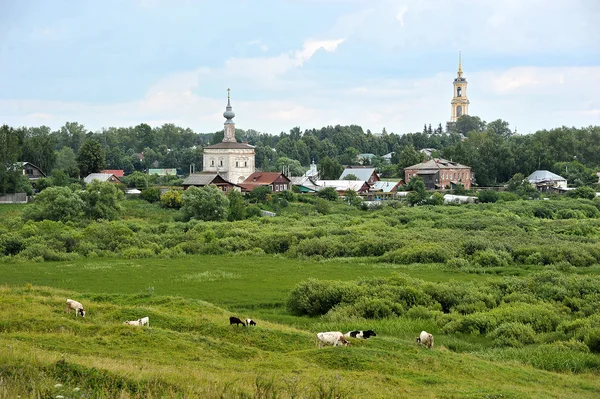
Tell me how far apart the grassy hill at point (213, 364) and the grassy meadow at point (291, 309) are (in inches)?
1.8

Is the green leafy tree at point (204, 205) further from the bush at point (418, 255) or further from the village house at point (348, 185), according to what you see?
the village house at point (348, 185)

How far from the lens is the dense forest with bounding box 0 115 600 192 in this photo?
236 feet

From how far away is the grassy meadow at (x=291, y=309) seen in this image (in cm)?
1225

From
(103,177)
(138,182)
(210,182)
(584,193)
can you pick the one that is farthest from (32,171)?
(584,193)

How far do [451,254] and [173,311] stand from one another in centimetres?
1731

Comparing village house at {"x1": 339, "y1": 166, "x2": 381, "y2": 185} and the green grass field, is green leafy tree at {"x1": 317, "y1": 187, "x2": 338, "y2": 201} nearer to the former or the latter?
village house at {"x1": 339, "y1": 166, "x2": 381, "y2": 185}

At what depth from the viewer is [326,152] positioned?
109562 millimetres

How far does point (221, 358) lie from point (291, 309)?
9.16 metres

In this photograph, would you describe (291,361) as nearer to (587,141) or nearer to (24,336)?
(24,336)

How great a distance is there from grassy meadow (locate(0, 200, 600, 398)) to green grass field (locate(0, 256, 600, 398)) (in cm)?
5

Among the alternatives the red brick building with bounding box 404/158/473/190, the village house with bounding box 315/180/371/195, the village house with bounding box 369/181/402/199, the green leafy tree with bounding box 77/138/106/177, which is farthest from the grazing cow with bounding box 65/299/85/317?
the red brick building with bounding box 404/158/473/190

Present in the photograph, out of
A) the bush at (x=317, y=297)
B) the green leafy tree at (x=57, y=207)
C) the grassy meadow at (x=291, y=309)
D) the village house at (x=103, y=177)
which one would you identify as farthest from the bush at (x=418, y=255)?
the village house at (x=103, y=177)

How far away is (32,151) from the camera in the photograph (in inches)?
2837

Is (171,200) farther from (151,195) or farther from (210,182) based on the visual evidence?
(210,182)
